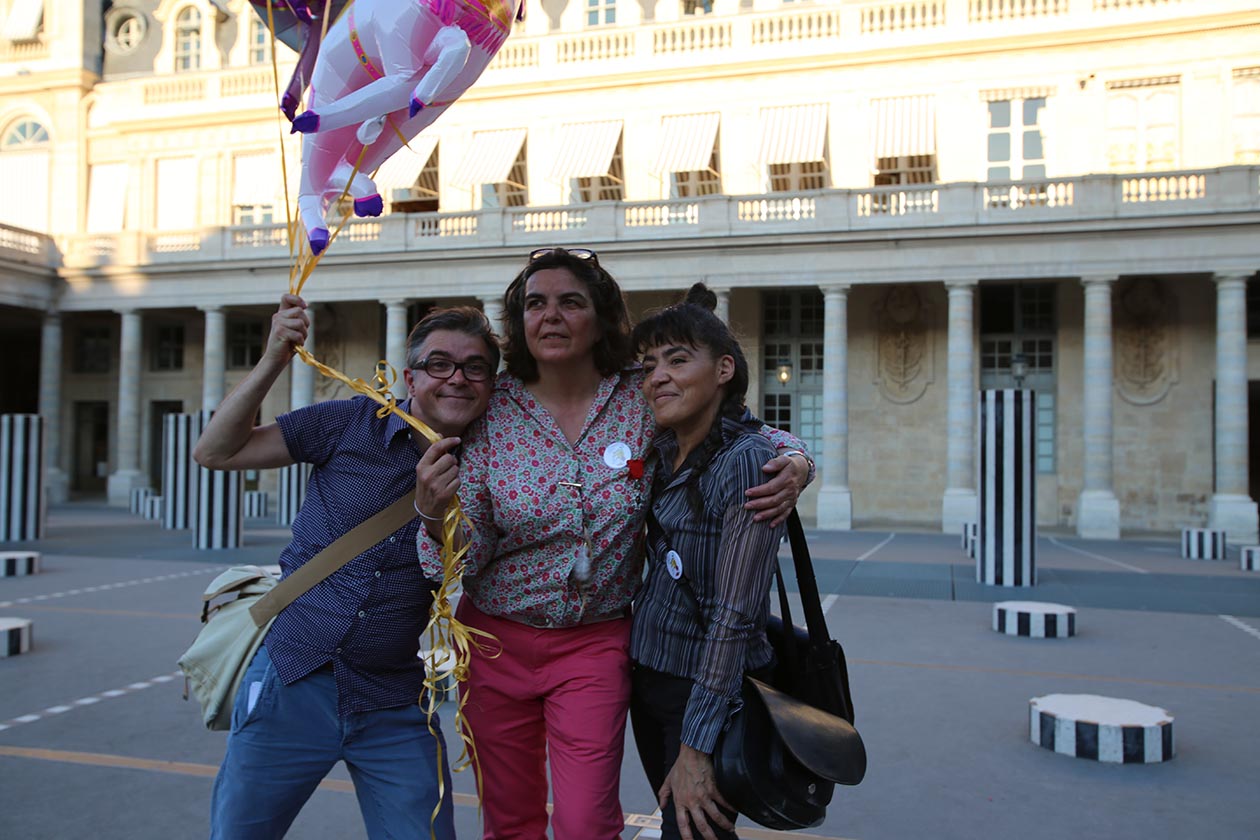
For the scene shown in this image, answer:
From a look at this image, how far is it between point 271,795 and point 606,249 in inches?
837

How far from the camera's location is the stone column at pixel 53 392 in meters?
28.3

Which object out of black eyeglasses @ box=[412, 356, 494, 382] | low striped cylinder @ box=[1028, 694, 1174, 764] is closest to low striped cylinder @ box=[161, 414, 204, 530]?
low striped cylinder @ box=[1028, 694, 1174, 764]

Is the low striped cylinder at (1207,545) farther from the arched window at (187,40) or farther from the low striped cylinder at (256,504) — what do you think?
the arched window at (187,40)

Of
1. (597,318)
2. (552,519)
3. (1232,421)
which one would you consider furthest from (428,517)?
(1232,421)

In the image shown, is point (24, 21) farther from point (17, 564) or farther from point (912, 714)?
point (912, 714)

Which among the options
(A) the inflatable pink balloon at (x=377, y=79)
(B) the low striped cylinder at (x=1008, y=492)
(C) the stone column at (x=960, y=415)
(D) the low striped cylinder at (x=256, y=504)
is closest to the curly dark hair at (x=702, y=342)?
(A) the inflatable pink balloon at (x=377, y=79)

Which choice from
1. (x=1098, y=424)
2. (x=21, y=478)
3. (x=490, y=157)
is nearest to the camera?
(x=21, y=478)

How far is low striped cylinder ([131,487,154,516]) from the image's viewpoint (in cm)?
2280

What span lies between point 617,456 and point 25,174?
3371cm

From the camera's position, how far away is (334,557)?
2.76m

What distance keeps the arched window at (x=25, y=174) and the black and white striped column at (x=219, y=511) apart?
1938 cm

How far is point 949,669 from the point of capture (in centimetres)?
731

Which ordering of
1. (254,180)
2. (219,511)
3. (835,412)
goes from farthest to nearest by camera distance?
1. (254,180)
2. (835,412)
3. (219,511)

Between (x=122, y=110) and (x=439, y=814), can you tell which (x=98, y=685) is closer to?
(x=439, y=814)
